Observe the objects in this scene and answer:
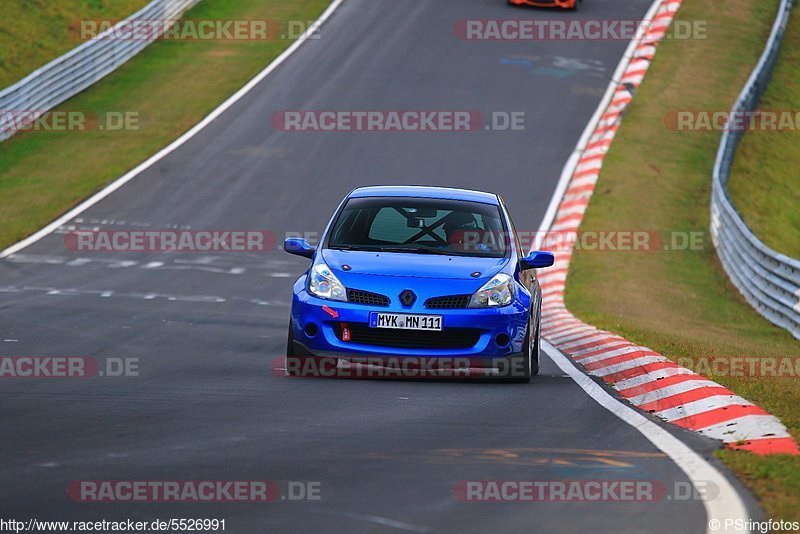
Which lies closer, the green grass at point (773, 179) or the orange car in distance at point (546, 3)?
the green grass at point (773, 179)

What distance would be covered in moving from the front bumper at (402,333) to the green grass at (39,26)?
19968 mm

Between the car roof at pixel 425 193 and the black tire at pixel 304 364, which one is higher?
the car roof at pixel 425 193

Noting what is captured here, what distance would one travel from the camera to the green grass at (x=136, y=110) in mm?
23219

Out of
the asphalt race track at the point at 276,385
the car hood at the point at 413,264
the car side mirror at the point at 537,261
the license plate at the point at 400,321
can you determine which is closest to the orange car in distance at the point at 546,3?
the asphalt race track at the point at 276,385

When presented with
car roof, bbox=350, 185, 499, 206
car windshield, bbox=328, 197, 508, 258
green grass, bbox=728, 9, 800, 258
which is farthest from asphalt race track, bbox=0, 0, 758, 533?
green grass, bbox=728, 9, 800, 258

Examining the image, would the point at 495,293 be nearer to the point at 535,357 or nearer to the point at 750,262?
the point at 535,357

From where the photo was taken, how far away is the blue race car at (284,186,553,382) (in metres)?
10.3

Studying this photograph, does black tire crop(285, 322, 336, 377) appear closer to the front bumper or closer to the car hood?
the front bumper

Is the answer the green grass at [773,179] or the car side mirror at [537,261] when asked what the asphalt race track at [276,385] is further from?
the green grass at [773,179]

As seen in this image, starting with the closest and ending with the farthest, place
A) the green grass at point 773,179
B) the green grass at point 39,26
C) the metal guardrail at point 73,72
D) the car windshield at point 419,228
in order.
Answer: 1. the car windshield at point 419,228
2. the green grass at point 773,179
3. the metal guardrail at point 73,72
4. the green grass at point 39,26

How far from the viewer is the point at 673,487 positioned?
6566mm

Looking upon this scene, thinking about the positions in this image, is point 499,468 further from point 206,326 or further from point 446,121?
point 446,121

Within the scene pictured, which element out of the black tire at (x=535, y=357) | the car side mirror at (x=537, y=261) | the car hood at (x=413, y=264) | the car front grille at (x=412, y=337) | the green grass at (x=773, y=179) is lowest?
the green grass at (x=773, y=179)

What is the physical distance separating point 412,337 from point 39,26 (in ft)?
80.8
